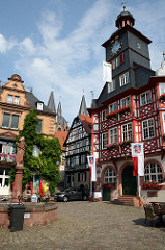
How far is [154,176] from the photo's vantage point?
19.2m

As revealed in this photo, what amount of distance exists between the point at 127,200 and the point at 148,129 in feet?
22.7

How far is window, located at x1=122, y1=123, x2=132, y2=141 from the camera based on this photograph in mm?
21797

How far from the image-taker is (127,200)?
19.9 metres

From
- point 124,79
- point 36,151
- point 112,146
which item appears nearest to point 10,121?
point 36,151

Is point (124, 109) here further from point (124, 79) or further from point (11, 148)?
point (11, 148)

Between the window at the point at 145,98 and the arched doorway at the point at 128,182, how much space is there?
21.8 ft

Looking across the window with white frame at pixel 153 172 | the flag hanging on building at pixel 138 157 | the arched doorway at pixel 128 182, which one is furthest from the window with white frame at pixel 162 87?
the arched doorway at pixel 128 182

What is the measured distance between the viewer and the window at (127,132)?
2180cm

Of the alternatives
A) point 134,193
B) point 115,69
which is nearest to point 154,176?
point 134,193

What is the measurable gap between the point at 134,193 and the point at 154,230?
12.3 meters

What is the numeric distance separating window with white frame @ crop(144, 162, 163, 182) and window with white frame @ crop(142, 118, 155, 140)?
Result: 2597mm

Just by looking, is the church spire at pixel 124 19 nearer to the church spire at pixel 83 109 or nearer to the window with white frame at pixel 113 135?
the window with white frame at pixel 113 135

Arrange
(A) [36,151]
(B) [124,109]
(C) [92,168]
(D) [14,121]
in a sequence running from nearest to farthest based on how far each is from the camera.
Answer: (B) [124,109]
(C) [92,168]
(D) [14,121]
(A) [36,151]

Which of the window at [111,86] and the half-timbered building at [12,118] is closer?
the half-timbered building at [12,118]
